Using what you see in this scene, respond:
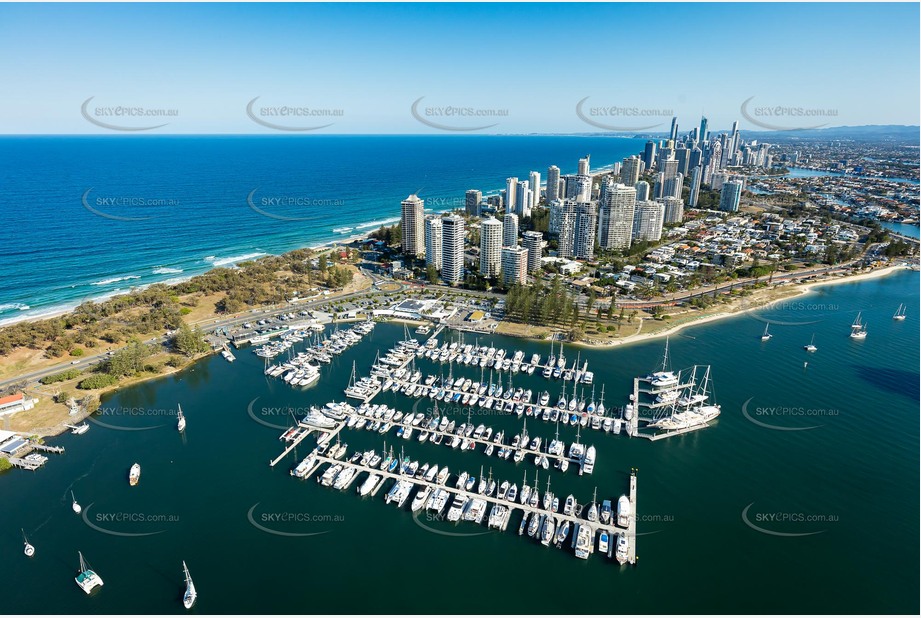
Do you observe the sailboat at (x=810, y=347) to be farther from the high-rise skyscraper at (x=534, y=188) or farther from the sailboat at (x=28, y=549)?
the high-rise skyscraper at (x=534, y=188)

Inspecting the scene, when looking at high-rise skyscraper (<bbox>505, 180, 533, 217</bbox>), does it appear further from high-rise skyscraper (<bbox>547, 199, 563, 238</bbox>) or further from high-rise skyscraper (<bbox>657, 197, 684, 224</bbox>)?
high-rise skyscraper (<bbox>657, 197, 684, 224</bbox>)

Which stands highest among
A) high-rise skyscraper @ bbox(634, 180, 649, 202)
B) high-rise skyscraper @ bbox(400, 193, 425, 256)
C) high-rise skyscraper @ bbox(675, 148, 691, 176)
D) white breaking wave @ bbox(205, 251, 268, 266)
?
high-rise skyscraper @ bbox(675, 148, 691, 176)

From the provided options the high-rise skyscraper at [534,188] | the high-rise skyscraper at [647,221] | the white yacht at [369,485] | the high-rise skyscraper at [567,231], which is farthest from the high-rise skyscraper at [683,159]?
the white yacht at [369,485]

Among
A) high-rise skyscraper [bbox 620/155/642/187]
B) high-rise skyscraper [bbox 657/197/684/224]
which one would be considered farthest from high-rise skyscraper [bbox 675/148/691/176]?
high-rise skyscraper [bbox 657/197/684/224]

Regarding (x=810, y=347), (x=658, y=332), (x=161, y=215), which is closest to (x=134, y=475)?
(x=658, y=332)

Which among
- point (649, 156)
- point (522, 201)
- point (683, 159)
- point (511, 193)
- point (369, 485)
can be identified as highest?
point (649, 156)

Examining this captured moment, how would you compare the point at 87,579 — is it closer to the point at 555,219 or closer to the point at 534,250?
the point at 534,250
